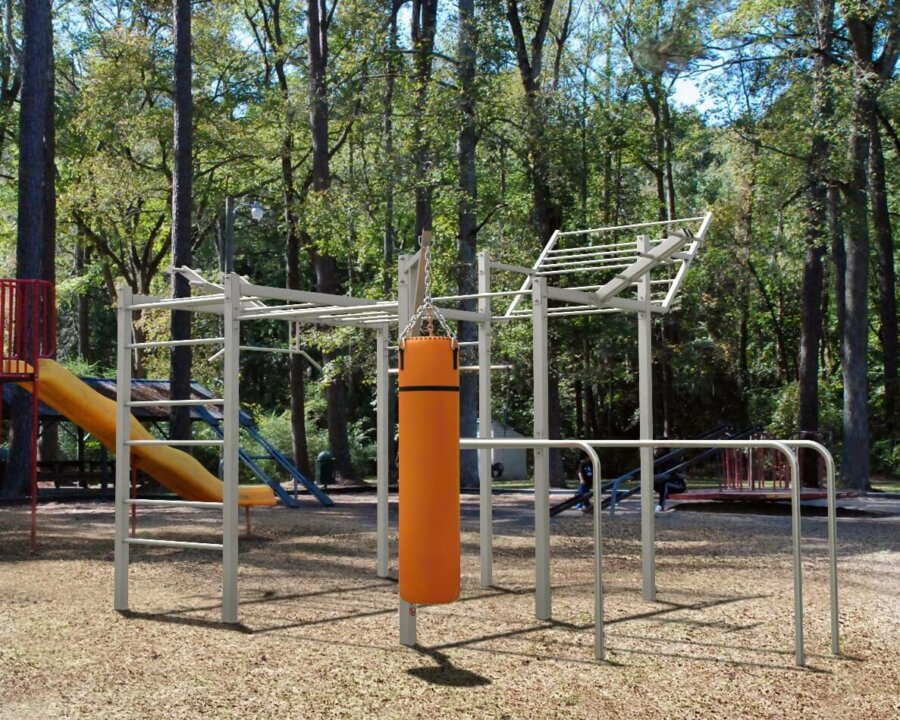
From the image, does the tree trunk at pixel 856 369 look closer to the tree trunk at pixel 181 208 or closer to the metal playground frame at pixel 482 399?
the tree trunk at pixel 181 208

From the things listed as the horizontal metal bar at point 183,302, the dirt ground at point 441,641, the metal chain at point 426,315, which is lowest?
the dirt ground at point 441,641

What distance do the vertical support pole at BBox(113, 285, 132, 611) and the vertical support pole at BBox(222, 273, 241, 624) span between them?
0.88 meters

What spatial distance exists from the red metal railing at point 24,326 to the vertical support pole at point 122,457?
14.0 feet

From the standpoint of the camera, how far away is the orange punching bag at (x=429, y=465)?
6133 mm

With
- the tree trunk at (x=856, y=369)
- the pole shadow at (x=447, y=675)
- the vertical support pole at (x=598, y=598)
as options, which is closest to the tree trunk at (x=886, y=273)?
the tree trunk at (x=856, y=369)

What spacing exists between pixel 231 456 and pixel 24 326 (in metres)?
5.79

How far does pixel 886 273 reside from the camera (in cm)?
2856

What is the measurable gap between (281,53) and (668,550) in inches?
789

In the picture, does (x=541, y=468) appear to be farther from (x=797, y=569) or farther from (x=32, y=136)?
(x=32, y=136)

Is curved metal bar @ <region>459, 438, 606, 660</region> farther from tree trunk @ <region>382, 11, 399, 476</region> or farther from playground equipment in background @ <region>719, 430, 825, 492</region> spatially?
tree trunk @ <region>382, 11, 399, 476</region>

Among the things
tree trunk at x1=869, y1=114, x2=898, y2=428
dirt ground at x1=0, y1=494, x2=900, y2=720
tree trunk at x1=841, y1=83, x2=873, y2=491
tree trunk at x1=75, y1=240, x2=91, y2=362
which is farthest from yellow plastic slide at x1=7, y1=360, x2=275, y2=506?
tree trunk at x1=75, y1=240, x2=91, y2=362

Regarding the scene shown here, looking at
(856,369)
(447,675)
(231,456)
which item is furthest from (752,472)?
(447,675)

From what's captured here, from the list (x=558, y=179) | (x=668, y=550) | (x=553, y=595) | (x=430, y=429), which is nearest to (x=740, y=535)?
(x=668, y=550)

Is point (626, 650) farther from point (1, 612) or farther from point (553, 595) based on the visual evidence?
point (1, 612)
